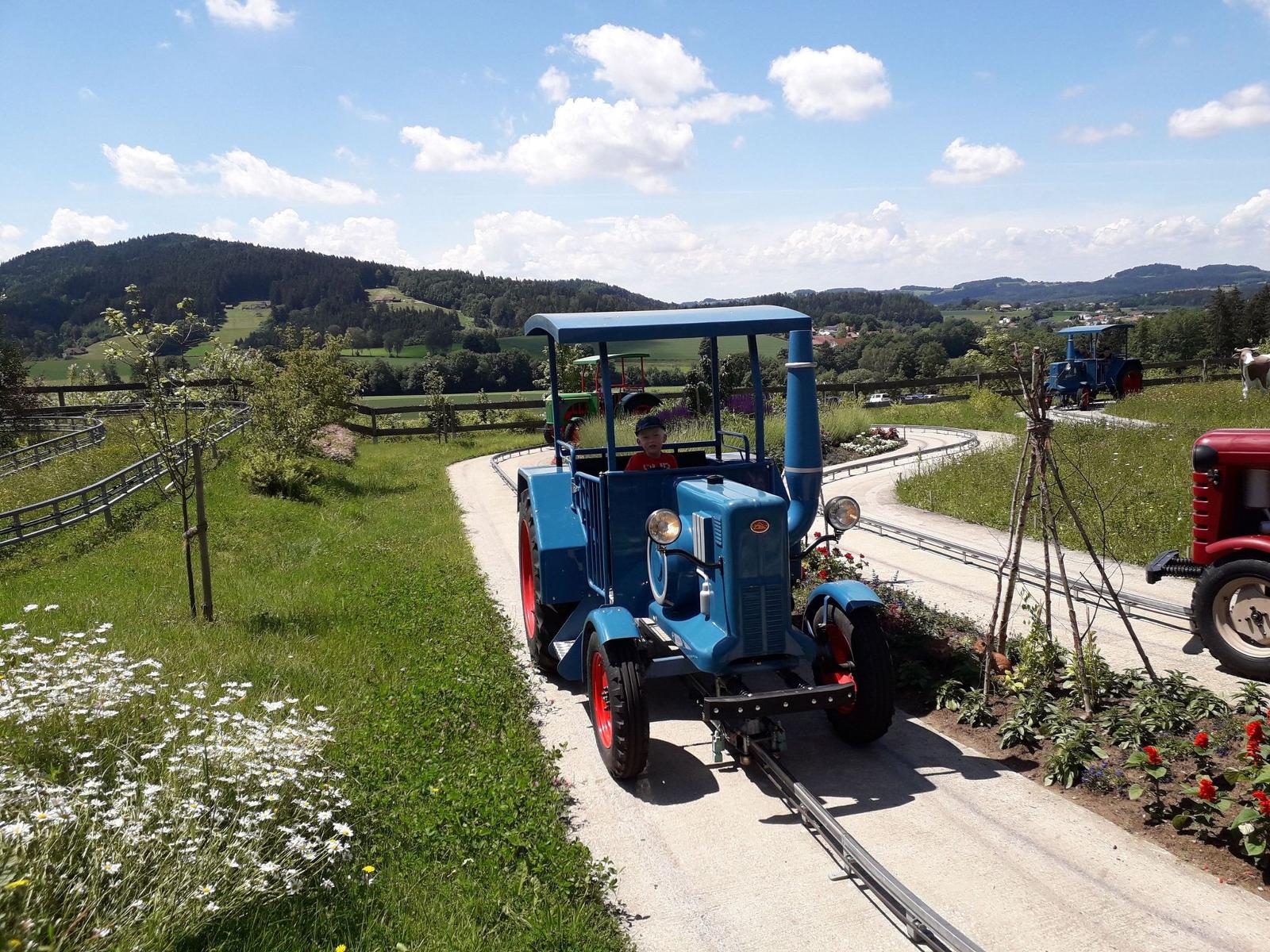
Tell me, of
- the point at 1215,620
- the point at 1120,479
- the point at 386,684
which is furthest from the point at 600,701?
the point at 1120,479

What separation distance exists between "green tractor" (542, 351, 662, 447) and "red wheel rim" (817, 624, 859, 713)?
7.39 ft

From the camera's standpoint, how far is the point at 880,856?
428 cm

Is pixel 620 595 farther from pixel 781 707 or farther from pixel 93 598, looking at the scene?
pixel 93 598

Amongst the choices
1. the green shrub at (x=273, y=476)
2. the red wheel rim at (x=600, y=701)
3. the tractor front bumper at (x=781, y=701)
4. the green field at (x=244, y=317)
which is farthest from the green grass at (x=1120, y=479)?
the green field at (x=244, y=317)

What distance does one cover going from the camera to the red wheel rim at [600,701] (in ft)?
17.9

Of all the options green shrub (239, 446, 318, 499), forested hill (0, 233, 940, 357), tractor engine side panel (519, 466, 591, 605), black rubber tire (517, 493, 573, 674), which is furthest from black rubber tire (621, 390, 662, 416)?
forested hill (0, 233, 940, 357)

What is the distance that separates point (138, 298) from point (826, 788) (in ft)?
27.6

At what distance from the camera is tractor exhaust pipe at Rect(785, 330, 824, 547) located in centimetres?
600

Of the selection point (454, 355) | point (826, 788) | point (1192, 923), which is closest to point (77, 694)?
point (826, 788)

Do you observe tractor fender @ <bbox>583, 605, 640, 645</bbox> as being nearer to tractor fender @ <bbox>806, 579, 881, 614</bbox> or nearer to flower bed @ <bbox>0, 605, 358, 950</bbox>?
tractor fender @ <bbox>806, 579, 881, 614</bbox>

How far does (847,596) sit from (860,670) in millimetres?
487

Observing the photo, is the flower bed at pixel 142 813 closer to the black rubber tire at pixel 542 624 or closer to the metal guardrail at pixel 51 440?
the black rubber tire at pixel 542 624

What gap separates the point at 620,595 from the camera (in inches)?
233

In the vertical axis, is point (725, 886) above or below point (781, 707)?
below
